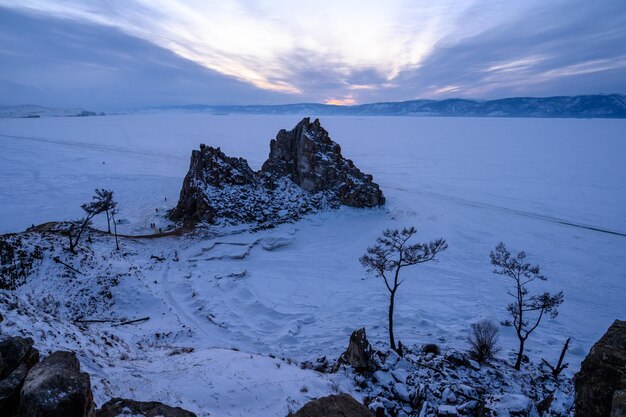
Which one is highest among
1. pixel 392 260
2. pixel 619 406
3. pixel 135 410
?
pixel 619 406

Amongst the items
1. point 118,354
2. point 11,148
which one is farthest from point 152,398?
point 11,148

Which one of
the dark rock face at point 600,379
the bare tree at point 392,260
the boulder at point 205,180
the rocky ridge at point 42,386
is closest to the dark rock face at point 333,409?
the rocky ridge at point 42,386

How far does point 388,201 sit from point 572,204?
32350 mm

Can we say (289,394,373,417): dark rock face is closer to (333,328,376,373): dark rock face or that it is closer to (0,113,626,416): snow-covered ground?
(0,113,626,416): snow-covered ground

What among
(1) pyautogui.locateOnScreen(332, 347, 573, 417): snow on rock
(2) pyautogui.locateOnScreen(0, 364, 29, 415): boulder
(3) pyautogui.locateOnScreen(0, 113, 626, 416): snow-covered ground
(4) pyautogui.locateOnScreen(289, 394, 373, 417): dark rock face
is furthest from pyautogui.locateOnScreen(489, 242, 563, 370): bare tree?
(2) pyautogui.locateOnScreen(0, 364, 29, 415): boulder

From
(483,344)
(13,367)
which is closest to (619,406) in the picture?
(483,344)

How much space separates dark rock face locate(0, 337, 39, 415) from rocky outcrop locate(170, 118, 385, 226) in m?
32.6

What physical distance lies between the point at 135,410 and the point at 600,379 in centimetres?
1386

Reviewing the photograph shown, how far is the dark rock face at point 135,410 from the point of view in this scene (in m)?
9.48

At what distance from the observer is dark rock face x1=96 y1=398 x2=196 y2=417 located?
948 centimetres

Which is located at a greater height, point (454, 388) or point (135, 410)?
point (135, 410)

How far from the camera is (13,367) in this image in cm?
873

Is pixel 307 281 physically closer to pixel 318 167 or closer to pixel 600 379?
pixel 318 167

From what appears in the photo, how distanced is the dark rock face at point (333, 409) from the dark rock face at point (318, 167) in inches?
1448
